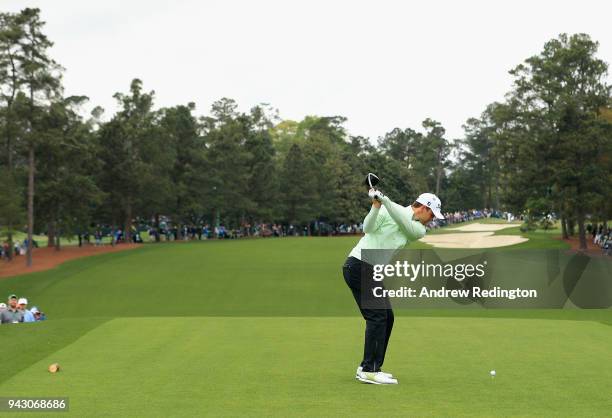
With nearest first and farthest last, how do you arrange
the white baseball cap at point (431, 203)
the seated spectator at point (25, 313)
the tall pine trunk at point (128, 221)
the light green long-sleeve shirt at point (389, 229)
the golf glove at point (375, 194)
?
the golf glove at point (375, 194) → the light green long-sleeve shirt at point (389, 229) → the white baseball cap at point (431, 203) → the seated spectator at point (25, 313) → the tall pine trunk at point (128, 221)

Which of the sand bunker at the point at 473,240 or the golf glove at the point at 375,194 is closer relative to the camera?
the golf glove at the point at 375,194

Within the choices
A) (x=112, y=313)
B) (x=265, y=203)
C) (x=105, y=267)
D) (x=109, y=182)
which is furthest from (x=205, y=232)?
(x=112, y=313)

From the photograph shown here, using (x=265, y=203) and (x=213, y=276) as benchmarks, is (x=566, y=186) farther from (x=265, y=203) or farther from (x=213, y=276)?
(x=265, y=203)

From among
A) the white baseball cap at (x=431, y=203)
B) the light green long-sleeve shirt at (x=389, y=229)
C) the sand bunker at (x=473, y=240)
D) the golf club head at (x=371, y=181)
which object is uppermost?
the golf club head at (x=371, y=181)

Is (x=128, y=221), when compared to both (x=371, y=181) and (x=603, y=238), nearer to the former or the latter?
(x=603, y=238)

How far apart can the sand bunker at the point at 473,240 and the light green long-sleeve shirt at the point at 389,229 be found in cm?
5316

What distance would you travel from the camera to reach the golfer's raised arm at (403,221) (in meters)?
8.67

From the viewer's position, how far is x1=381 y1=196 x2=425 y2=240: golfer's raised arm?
8672 mm

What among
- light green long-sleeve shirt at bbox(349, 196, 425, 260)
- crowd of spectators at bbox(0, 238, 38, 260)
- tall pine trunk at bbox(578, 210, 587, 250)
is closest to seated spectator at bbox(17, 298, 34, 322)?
light green long-sleeve shirt at bbox(349, 196, 425, 260)

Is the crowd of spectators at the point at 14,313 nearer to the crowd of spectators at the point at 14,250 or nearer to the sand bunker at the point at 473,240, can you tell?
the crowd of spectators at the point at 14,250

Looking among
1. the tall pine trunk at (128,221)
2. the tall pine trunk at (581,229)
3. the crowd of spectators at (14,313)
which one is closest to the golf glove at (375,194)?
the crowd of spectators at (14,313)

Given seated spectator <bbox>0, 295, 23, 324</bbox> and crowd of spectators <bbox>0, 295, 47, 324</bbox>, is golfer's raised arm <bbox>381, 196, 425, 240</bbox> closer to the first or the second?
crowd of spectators <bbox>0, 295, 47, 324</bbox>

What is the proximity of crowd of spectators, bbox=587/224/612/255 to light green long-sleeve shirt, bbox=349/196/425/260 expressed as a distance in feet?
143

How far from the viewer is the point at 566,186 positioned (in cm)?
5547
